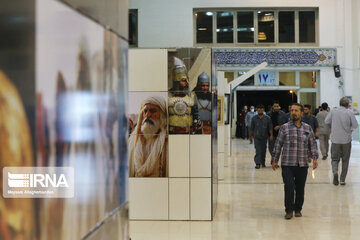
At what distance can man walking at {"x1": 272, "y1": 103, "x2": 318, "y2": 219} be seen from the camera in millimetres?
6691

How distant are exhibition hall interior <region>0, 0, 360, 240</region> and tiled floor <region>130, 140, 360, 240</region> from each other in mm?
21

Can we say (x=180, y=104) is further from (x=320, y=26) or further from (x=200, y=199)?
(x=320, y=26)

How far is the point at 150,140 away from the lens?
→ 661 cm

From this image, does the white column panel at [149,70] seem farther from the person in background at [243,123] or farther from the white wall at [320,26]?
the person in background at [243,123]

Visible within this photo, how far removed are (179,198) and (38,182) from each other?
203 inches

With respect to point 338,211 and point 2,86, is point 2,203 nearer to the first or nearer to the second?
point 2,86

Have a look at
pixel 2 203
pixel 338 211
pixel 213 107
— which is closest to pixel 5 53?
pixel 2 203

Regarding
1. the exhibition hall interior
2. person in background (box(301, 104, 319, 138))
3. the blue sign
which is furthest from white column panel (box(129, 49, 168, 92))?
the blue sign

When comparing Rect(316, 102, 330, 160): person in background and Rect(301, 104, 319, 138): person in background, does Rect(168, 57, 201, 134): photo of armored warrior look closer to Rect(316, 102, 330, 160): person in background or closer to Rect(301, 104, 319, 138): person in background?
Rect(301, 104, 319, 138): person in background

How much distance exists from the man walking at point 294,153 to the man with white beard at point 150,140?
1.52 metres

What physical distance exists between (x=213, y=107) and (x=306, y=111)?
264 inches

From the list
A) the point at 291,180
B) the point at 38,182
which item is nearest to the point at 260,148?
the point at 291,180

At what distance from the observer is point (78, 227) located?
186 centimetres

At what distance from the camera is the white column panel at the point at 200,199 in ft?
21.9
